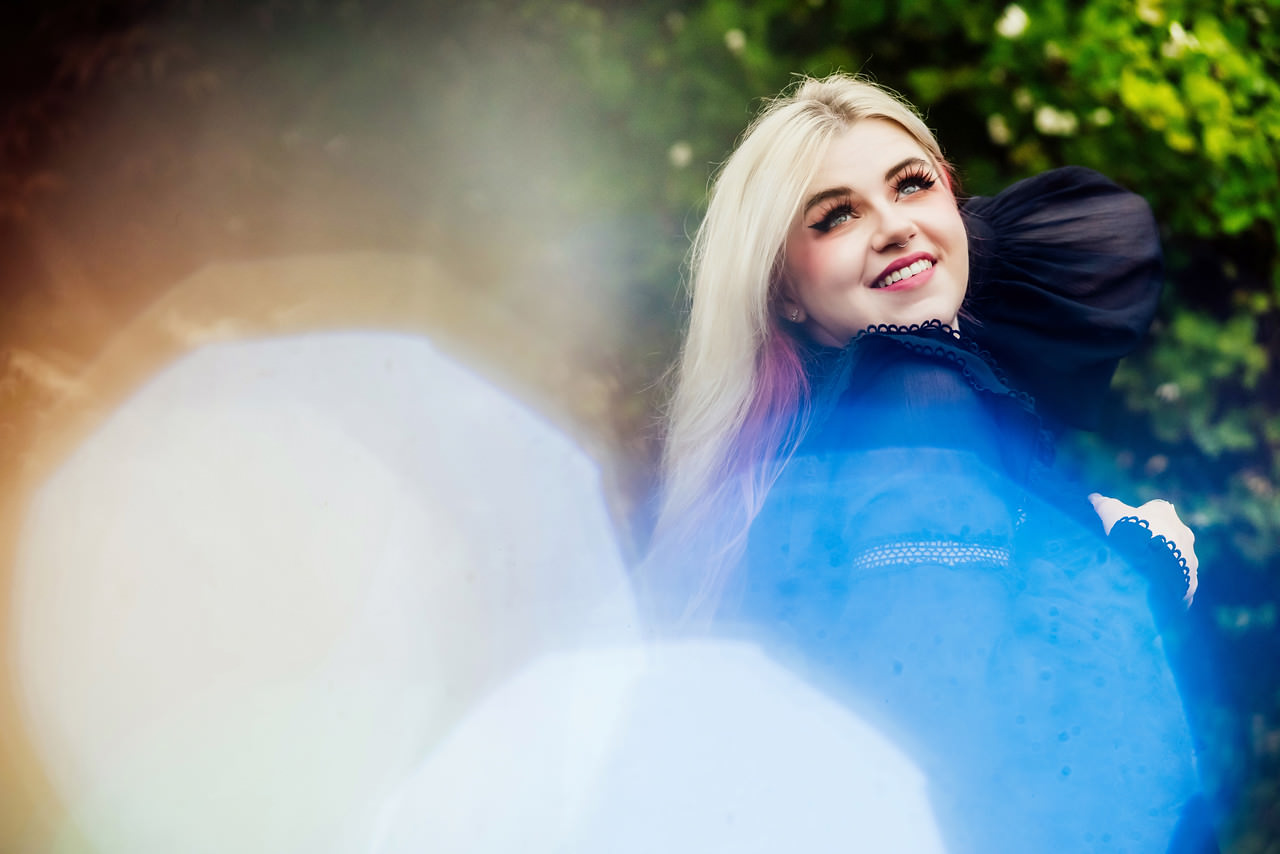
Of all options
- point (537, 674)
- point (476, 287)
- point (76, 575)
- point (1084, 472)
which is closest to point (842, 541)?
point (537, 674)

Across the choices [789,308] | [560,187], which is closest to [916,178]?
[789,308]

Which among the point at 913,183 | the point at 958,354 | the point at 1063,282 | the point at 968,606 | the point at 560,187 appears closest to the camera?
the point at 968,606

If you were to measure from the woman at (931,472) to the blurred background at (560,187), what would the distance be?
44 cm

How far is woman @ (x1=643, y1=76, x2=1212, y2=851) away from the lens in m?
1.03

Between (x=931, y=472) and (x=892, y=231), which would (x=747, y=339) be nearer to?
(x=892, y=231)

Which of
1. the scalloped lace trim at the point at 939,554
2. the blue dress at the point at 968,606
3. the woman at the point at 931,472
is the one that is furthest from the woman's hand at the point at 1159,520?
the scalloped lace trim at the point at 939,554

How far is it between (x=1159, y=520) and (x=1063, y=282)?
36 centimetres

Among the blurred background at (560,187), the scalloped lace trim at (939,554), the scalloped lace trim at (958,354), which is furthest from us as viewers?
the blurred background at (560,187)

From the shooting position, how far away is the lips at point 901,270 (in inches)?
46.6

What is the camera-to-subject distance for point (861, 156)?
1.21m

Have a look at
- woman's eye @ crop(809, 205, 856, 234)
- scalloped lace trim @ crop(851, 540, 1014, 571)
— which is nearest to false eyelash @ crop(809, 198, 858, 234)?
woman's eye @ crop(809, 205, 856, 234)

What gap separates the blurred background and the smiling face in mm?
562

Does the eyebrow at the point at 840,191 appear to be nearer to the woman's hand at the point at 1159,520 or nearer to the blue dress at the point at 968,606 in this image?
the blue dress at the point at 968,606

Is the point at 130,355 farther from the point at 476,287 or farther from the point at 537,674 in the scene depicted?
the point at 537,674
